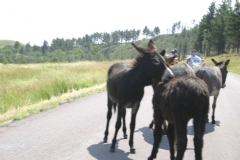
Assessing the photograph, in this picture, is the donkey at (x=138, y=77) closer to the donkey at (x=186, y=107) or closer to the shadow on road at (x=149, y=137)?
the shadow on road at (x=149, y=137)

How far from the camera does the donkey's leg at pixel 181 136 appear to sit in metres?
4.14

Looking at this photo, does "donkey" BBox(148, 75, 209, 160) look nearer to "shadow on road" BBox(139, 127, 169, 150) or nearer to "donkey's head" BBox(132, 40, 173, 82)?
"donkey's head" BBox(132, 40, 173, 82)

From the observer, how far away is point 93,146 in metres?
6.38

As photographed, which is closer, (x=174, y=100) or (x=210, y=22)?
(x=174, y=100)

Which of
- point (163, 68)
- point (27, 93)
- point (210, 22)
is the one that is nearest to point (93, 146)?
point (163, 68)

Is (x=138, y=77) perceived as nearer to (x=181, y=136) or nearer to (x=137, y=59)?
(x=137, y=59)

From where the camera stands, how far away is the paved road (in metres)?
5.84

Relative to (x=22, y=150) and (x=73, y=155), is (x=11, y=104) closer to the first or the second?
(x=22, y=150)

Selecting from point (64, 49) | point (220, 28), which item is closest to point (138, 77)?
point (220, 28)

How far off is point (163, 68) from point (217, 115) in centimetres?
576

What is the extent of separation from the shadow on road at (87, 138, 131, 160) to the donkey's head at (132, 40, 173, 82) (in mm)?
1784

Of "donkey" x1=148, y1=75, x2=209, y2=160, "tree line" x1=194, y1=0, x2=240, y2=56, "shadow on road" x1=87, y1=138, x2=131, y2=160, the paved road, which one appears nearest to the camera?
"donkey" x1=148, y1=75, x2=209, y2=160

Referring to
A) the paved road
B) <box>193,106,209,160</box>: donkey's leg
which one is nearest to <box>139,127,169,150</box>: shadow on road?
the paved road

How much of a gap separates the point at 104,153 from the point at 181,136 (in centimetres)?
232
